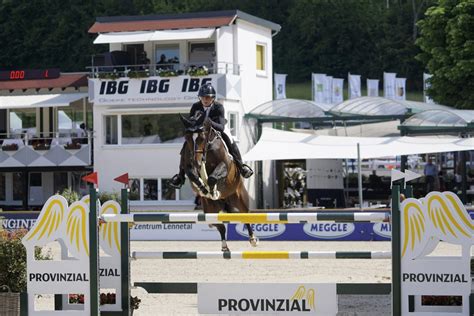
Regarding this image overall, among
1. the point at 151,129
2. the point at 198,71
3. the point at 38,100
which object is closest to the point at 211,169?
the point at 198,71

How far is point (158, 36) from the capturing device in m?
36.9

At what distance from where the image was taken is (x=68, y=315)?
976 cm

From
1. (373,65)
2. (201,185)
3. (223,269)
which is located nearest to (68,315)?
(201,185)

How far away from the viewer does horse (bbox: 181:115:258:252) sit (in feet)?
39.8

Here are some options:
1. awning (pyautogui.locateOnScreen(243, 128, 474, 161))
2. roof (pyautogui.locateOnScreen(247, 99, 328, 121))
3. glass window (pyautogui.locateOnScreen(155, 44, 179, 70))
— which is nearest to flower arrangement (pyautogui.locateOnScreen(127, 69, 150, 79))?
glass window (pyautogui.locateOnScreen(155, 44, 179, 70))

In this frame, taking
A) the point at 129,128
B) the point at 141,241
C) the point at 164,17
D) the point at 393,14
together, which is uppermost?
the point at 393,14

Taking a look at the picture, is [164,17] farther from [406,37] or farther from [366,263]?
[406,37]

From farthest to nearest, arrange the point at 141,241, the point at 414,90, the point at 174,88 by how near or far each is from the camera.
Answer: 1. the point at 414,90
2. the point at 174,88
3. the point at 141,241

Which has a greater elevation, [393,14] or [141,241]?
[393,14]

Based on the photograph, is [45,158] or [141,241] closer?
[141,241]

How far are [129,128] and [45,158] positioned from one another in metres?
Result: 3.19

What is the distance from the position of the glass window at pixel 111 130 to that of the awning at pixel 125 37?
9.06ft

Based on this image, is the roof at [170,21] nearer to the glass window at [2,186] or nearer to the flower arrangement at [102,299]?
the glass window at [2,186]

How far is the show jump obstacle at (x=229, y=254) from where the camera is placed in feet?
30.0
